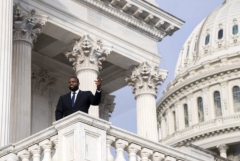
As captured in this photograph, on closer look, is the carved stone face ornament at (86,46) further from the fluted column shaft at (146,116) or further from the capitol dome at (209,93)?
the capitol dome at (209,93)

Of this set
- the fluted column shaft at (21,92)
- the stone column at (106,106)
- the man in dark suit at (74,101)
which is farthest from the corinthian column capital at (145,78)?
the man in dark suit at (74,101)

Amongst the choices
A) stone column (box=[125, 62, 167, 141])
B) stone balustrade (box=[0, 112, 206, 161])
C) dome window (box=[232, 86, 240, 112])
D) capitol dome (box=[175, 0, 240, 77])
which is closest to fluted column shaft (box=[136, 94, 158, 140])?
stone column (box=[125, 62, 167, 141])

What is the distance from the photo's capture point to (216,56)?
122 meters

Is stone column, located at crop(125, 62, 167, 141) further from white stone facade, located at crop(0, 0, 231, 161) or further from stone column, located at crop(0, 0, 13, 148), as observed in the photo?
stone column, located at crop(0, 0, 13, 148)

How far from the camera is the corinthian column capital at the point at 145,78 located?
1460 inches

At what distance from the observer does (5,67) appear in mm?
24969

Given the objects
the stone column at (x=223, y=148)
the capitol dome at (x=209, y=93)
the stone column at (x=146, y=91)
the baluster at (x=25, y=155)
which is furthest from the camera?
the capitol dome at (x=209, y=93)

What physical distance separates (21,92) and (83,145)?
11802 mm

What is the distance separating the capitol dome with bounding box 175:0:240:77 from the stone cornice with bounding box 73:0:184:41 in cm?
8308

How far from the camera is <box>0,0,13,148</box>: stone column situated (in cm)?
2388

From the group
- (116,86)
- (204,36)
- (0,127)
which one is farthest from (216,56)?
(0,127)

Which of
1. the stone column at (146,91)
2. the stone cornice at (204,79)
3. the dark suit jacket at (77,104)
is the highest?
the stone cornice at (204,79)

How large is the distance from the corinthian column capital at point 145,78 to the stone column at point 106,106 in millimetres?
3363

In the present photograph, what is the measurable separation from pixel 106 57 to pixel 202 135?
271ft
